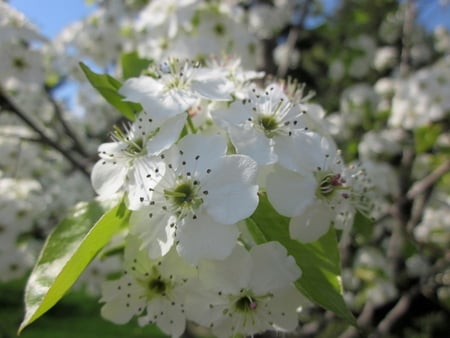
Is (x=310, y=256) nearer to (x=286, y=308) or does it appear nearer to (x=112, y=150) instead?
(x=286, y=308)

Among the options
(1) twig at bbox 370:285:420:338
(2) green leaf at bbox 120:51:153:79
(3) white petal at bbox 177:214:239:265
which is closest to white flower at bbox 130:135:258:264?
(3) white petal at bbox 177:214:239:265

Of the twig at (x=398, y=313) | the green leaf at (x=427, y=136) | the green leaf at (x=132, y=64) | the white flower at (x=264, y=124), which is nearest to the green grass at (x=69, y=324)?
the twig at (x=398, y=313)

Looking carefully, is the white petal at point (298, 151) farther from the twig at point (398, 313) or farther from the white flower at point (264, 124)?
the twig at point (398, 313)

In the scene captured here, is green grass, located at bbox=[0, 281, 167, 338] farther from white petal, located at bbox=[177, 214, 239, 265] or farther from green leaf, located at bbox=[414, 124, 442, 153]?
white petal, located at bbox=[177, 214, 239, 265]

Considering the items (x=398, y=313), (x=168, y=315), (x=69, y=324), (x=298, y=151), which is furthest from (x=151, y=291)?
(x=69, y=324)

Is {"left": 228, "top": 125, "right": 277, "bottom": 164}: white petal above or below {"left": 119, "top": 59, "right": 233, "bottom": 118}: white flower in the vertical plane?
below

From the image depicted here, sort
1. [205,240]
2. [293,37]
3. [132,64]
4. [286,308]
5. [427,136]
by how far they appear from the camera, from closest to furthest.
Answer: [205,240] < [286,308] < [132,64] < [427,136] < [293,37]

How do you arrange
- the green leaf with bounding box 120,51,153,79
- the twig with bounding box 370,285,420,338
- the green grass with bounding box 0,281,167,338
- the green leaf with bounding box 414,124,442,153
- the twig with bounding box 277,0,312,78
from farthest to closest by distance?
1. the green grass with bounding box 0,281,167,338
2. the twig with bounding box 277,0,312,78
3. the green leaf with bounding box 414,124,442,153
4. the twig with bounding box 370,285,420,338
5. the green leaf with bounding box 120,51,153,79
